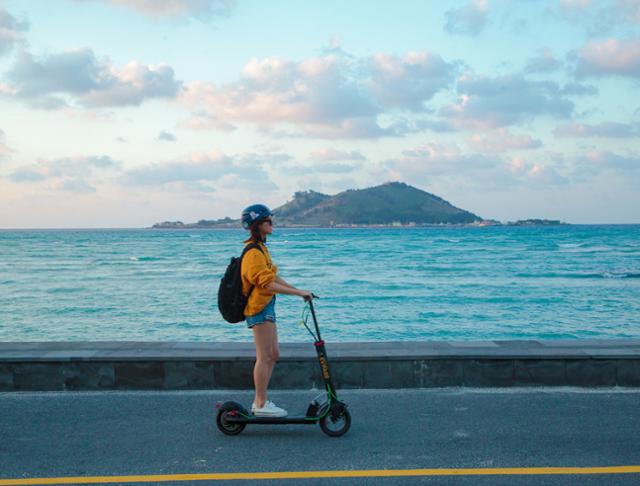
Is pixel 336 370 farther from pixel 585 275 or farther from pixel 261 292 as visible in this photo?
pixel 585 275

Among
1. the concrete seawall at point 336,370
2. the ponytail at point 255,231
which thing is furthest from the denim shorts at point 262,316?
the concrete seawall at point 336,370

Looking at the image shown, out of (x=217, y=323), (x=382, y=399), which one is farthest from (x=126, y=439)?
(x=217, y=323)

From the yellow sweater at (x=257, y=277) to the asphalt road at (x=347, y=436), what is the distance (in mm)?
977

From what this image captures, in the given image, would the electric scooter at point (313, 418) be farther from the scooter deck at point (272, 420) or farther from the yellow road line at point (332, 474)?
the yellow road line at point (332, 474)

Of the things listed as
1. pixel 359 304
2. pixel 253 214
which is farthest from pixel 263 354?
pixel 359 304

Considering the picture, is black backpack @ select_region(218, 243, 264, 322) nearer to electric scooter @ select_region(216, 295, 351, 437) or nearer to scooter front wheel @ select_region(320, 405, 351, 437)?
electric scooter @ select_region(216, 295, 351, 437)

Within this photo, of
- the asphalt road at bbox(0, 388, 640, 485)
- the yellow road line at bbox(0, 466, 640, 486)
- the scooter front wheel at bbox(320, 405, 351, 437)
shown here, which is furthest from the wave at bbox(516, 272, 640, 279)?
the yellow road line at bbox(0, 466, 640, 486)

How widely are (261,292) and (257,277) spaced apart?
136 millimetres

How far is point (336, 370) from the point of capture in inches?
259

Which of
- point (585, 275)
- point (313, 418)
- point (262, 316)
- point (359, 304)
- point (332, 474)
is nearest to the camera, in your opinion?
point (332, 474)

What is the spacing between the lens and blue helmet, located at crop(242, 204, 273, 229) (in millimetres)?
5176

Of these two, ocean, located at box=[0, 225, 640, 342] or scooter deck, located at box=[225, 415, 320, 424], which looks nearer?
scooter deck, located at box=[225, 415, 320, 424]

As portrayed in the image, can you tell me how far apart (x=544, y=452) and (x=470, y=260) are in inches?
1721

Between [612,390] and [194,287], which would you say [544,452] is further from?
[194,287]
